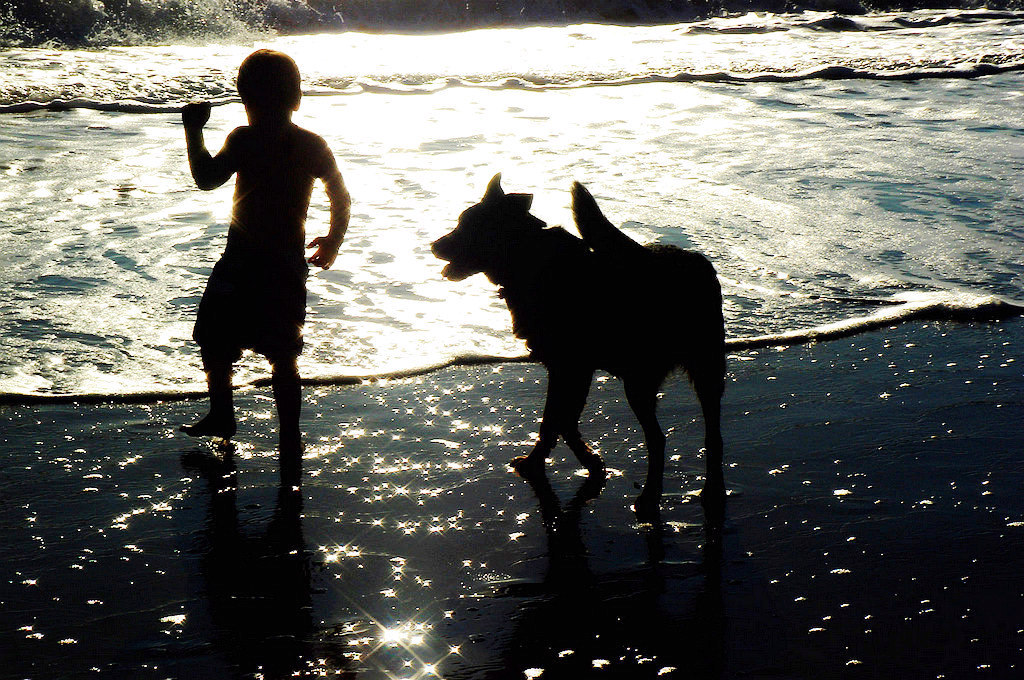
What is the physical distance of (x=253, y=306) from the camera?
4.00 meters

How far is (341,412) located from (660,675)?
2.21 m

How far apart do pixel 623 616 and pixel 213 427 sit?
191cm

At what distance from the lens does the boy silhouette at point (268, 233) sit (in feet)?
12.9

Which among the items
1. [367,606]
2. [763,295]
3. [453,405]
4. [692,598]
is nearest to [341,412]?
[453,405]

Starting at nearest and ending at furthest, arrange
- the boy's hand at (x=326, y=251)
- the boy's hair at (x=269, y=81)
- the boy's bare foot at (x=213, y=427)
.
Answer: the boy's hair at (x=269, y=81)
the boy's hand at (x=326, y=251)
the boy's bare foot at (x=213, y=427)

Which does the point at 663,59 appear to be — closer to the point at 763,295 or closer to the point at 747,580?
the point at 763,295

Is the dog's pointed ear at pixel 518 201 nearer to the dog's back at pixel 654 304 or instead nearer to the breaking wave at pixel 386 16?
the dog's back at pixel 654 304

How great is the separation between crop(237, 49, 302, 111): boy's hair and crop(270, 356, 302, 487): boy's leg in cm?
95

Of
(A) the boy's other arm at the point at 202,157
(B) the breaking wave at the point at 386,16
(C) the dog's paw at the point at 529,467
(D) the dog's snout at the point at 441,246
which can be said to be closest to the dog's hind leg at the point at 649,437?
(C) the dog's paw at the point at 529,467

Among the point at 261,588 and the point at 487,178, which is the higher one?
the point at 487,178

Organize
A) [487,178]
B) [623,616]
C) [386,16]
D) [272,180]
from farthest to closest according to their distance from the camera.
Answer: [386,16] < [487,178] < [272,180] < [623,616]

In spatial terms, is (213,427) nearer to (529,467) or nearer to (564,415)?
(529,467)

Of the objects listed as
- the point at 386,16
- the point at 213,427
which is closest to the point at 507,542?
the point at 213,427

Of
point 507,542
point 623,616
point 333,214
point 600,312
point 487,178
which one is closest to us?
point 623,616
